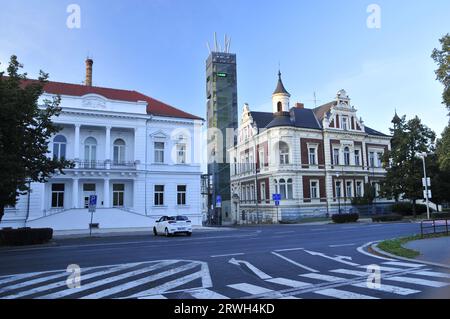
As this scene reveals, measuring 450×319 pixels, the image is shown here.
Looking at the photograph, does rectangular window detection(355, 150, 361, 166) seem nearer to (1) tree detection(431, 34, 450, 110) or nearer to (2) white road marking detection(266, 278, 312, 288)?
(1) tree detection(431, 34, 450, 110)

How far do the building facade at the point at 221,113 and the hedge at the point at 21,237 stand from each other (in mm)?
37384

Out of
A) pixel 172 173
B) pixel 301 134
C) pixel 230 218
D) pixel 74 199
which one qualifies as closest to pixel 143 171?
pixel 172 173

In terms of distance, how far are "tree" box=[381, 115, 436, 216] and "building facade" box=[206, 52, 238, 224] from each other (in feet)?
85.4

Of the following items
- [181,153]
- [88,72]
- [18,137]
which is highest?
[88,72]

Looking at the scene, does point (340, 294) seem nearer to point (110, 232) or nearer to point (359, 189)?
point (110, 232)

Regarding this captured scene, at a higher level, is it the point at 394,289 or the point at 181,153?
the point at 181,153

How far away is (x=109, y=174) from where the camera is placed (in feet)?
125

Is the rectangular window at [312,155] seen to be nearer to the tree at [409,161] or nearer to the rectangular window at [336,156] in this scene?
the rectangular window at [336,156]

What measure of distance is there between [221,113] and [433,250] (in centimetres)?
Answer: 5141

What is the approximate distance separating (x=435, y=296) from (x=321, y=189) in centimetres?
4661

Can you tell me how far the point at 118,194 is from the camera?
1567 inches

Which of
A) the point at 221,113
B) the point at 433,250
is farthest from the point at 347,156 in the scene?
the point at 433,250

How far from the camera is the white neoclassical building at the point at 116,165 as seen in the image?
3575cm

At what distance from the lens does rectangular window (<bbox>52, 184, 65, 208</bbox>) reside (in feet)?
122
